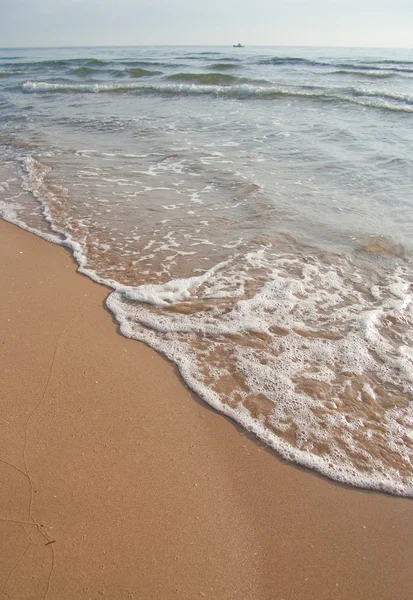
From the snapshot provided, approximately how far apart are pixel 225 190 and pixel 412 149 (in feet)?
15.0

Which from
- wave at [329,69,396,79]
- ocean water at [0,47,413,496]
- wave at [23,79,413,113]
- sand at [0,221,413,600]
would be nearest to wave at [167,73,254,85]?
wave at [23,79,413,113]

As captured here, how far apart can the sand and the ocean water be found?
23 centimetres

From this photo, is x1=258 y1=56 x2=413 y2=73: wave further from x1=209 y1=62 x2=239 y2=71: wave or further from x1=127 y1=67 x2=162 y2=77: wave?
x1=127 y1=67 x2=162 y2=77: wave

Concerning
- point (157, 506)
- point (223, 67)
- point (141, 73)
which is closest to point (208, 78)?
point (141, 73)

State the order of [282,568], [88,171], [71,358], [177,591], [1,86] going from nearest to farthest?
[177,591], [282,568], [71,358], [88,171], [1,86]

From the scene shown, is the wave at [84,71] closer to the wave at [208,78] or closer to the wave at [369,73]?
the wave at [208,78]

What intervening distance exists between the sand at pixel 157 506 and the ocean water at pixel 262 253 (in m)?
0.23

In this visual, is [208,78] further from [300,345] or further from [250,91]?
[300,345]

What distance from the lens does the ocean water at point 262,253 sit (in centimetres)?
271

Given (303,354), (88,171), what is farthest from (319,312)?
(88,171)

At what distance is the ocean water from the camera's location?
8.88 ft

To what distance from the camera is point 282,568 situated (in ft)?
6.15

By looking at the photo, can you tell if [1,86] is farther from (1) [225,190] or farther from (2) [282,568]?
(2) [282,568]

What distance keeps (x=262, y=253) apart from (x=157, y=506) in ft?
9.97
